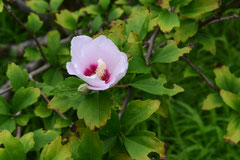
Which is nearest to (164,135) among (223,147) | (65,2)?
(223,147)

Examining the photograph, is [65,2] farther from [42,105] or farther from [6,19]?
[42,105]

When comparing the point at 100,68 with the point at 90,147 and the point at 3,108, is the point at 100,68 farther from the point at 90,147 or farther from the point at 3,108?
the point at 3,108

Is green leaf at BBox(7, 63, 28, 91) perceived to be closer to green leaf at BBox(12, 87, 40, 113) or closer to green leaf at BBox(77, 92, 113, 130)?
green leaf at BBox(12, 87, 40, 113)

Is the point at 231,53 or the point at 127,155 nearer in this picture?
the point at 127,155

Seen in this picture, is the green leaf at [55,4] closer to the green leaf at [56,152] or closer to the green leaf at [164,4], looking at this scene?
the green leaf at [164,4]

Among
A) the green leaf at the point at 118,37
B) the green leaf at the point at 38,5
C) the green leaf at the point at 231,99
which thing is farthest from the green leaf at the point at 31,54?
the green leaf at the point at 231,99

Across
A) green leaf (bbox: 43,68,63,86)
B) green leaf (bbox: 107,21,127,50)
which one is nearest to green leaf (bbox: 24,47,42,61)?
green leaf (bbox: 43,68,63,86)
